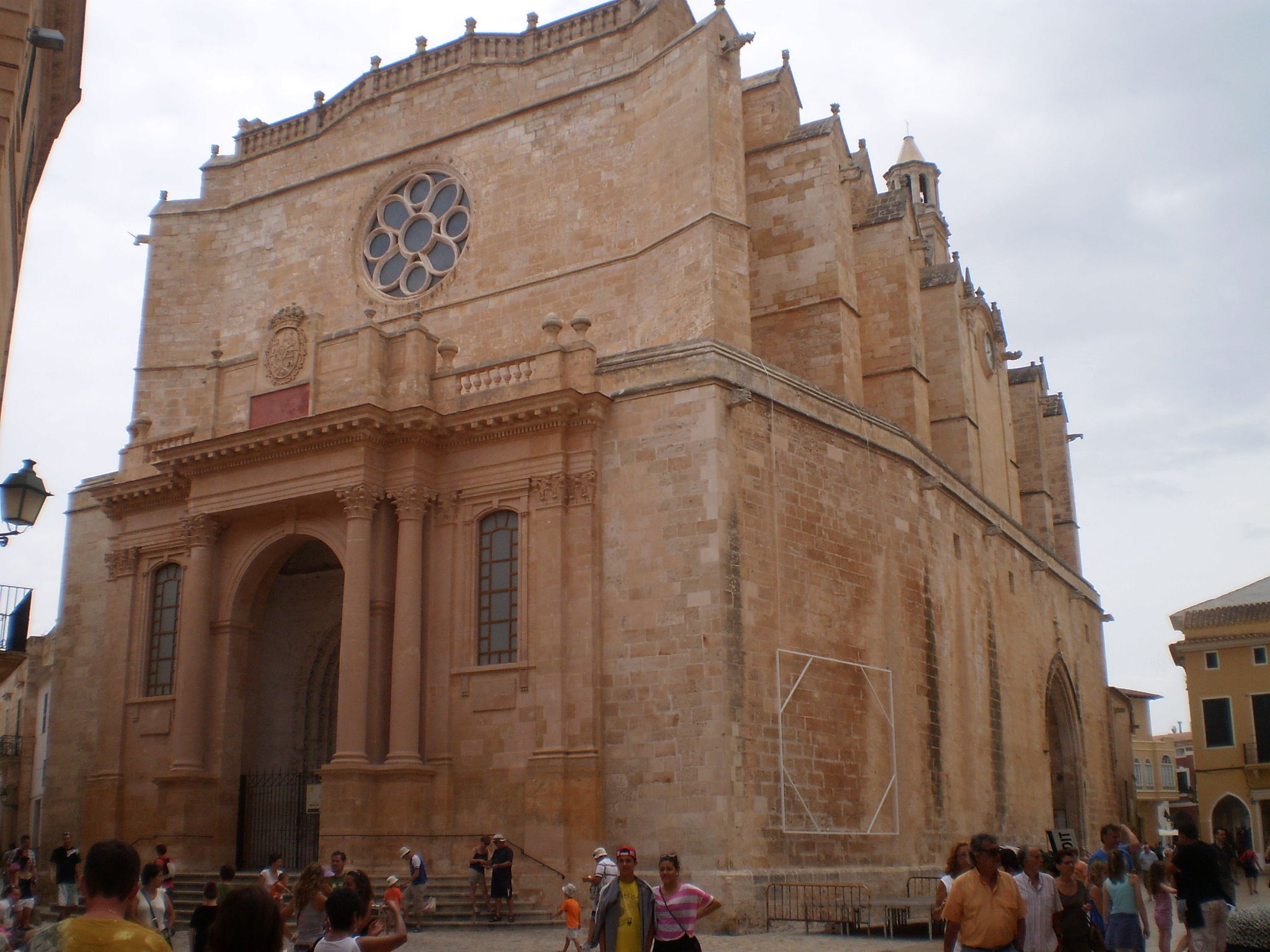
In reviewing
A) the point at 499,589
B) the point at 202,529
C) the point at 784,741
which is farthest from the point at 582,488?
the point at 202,529

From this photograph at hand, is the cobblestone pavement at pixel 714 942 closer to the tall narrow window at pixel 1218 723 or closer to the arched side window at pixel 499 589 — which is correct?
the arched side window at pixel 499 589

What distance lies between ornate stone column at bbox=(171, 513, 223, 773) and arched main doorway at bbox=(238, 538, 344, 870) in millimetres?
643

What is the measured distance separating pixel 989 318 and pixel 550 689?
16.8 metres

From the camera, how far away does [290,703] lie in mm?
20156

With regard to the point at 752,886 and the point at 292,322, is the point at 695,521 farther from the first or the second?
the point at 292,322

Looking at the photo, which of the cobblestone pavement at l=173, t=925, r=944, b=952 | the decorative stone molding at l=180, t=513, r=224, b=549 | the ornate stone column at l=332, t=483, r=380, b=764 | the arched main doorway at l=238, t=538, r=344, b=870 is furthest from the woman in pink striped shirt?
the decorative stone molding at l=180, t=513, r=224, b=549

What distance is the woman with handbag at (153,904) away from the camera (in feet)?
25.4

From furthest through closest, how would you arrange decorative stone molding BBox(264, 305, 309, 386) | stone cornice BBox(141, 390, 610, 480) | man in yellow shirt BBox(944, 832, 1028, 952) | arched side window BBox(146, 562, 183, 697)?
1. arched side window BBox(146, 562, 183, 697)
2. decorative stone molding BBox(264, 305, 309, 386)
3. stone cornice BBox(141, 390, 610, 480)
4. man in yellow shirt BBox(944, 832, 1028, 952)

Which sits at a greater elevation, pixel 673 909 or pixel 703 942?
pixel 673 909

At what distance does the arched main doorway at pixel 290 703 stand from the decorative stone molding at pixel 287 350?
2.45 metres

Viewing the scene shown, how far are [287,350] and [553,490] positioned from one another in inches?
199

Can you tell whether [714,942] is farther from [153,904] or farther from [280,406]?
[280,406]

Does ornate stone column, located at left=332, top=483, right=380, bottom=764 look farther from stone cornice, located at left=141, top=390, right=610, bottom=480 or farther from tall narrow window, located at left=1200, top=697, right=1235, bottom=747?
tall narrow window, located at left=1200, top=697, right=1235, bottom=747

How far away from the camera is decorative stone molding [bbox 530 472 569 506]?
1669 cm
